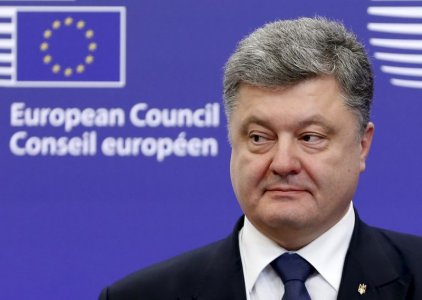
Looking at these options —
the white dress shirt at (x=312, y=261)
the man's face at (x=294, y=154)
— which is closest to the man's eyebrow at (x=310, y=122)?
the man's face at (x=294, y=154)

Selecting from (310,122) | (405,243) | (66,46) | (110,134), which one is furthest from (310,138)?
(66,46)

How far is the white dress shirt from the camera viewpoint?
6.28ft

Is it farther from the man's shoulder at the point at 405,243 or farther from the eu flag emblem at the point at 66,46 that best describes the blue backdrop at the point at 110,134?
the man's shoulder at the point at 405,243

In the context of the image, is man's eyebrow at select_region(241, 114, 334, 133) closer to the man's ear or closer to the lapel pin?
the man's ear

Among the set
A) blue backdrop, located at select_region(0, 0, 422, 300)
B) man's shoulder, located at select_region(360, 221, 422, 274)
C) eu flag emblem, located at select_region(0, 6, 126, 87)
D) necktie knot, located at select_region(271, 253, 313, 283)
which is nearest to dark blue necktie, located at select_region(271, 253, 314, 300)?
necktie knot, located at select_region(271, 253, 313, 283)

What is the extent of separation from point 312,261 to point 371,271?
118mm

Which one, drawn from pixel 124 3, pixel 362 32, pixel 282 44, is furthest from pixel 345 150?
pixel 124 3

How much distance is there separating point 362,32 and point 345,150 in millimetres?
1087

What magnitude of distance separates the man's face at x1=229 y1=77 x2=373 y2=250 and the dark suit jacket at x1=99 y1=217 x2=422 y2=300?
0.13 metres

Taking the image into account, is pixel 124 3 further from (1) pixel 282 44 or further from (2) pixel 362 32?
(1) pixel 282 44

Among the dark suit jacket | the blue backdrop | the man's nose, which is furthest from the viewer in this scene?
the blue backdrop

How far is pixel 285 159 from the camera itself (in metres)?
1.80

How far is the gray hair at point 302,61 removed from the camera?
1841 millimetres

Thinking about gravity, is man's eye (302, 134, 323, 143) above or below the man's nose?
above
